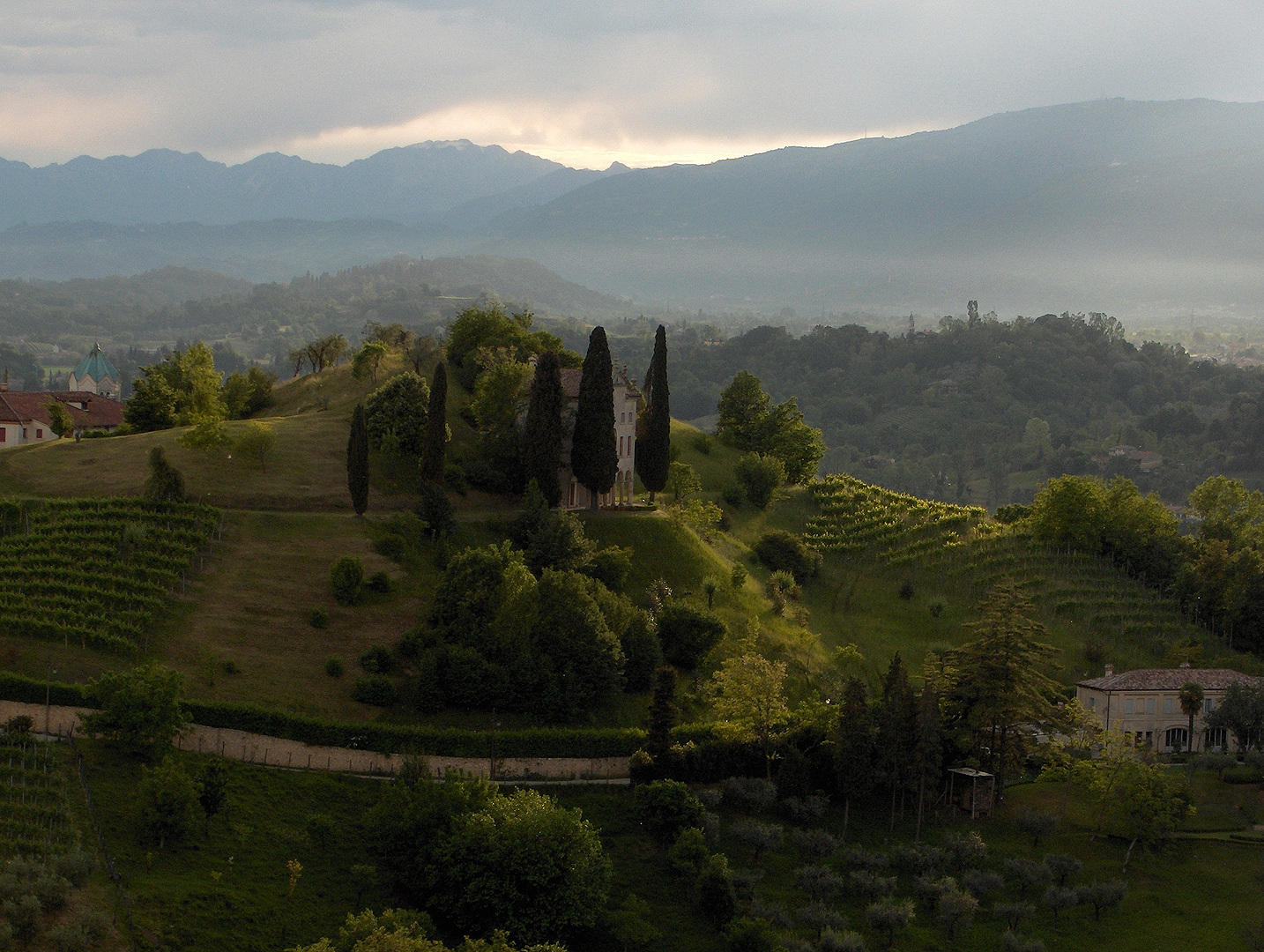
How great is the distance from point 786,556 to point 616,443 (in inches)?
506

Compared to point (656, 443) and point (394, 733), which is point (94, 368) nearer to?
point (656, 443)

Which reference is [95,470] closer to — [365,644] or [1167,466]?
[365,644]

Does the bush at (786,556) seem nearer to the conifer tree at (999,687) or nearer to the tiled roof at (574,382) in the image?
the tiled roof at (574,382)

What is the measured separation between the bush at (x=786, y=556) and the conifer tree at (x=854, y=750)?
2284cm

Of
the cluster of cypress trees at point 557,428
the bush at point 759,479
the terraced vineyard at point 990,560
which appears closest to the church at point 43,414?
the cluster of cypress trees at point 557,428

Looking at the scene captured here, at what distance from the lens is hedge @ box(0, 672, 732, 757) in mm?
41562

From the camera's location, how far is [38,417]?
282 feet

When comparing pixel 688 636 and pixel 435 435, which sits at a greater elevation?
pixel 435 435

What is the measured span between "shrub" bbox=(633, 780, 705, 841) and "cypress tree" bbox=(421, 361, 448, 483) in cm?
2401

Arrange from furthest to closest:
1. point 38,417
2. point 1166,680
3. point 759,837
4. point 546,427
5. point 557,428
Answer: point 38,417, point 557,428, point 546,427, point 1166,680, point 759,837

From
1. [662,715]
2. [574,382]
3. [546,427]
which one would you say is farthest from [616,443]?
[662,715]

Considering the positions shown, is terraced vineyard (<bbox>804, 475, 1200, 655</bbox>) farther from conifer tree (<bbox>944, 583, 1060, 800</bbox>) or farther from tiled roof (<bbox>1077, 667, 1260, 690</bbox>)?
conifer tree (<bbox>944, 583, 1060, 800</bbox>)

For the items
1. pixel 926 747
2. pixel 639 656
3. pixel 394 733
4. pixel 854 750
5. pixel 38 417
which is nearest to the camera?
pixel 394 733

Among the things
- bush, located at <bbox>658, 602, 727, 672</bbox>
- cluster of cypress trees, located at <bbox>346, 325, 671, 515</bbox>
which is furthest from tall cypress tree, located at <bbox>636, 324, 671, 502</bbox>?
bush, located at <bbox>658, 602, 727, 672</bbox>
